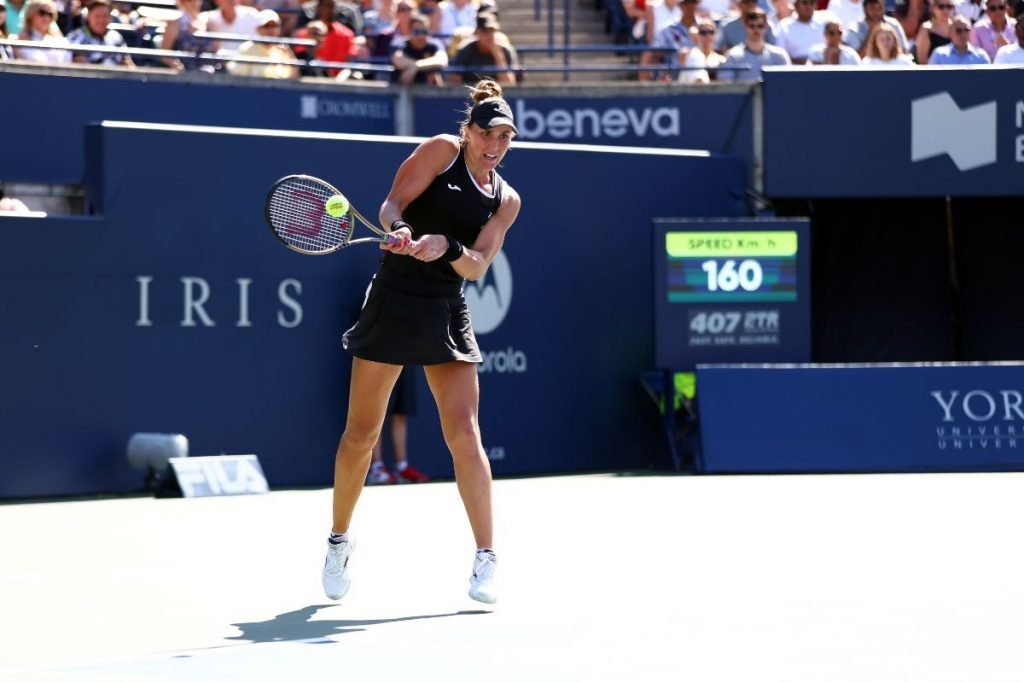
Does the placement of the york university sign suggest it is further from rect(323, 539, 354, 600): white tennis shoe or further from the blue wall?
Result: rect(323, 539, 354, 600): white tennis shoe

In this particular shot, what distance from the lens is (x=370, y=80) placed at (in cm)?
1612

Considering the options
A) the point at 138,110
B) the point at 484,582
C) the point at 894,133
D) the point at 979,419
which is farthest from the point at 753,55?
the point at 484,582

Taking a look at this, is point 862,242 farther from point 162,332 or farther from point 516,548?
point 516,548

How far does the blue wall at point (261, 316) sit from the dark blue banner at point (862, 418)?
1306 millimetres

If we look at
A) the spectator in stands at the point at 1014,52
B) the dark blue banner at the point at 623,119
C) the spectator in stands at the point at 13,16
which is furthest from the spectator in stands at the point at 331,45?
the spectator in stands at the point at 1014,52

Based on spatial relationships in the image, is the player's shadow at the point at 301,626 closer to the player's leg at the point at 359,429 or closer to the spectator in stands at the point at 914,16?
the player's leg at the point at 359,429

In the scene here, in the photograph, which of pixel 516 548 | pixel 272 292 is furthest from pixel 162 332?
pixel 516 548

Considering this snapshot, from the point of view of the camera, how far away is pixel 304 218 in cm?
684

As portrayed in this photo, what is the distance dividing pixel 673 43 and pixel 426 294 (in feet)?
34.7

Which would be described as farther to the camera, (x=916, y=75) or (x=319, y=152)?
(x=916, y=75)

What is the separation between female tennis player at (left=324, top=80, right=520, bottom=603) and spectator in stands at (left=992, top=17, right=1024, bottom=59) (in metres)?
10.2

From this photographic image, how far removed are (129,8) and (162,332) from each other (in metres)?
4.87

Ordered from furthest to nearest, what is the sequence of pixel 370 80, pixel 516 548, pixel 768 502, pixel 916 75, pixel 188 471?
pixel 370 80
pixel 916 75
pixel 188 471
pixel 768 502
pixel 516 548

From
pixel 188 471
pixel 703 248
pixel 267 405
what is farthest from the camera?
pixel 703 248
